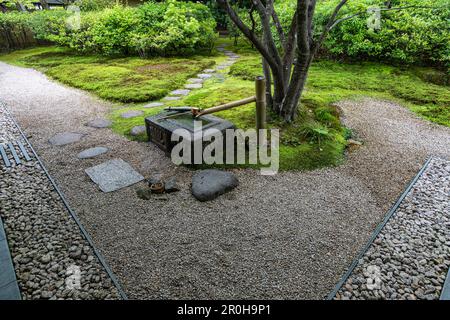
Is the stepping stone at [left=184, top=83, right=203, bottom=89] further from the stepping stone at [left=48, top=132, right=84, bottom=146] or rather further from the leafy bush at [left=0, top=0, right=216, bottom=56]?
the leafy bush at [left=0, top=0, right=216, bottom=56]

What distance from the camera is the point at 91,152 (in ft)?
14.3

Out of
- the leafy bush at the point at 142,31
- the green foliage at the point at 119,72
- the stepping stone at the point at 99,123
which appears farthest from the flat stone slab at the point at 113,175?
the leafy bush at the point at 142,31

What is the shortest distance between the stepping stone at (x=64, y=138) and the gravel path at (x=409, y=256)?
4579 mm

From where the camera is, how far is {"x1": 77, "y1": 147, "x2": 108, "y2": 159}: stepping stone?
423 centimetres

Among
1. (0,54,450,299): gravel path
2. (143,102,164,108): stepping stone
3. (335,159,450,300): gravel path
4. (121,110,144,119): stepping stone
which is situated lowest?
(335,159,450,300): gravel path

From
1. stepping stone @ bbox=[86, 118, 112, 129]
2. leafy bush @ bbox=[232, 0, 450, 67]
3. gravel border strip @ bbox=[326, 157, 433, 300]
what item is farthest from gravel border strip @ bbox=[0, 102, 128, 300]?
leafy bush @ bbox=[232, 0, 450, 67]

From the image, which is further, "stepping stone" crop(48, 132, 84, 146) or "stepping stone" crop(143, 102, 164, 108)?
"stepping stone" crop(143, 102, 164, 108)

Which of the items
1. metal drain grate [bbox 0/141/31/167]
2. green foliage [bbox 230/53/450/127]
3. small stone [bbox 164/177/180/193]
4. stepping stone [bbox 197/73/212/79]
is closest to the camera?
small stone [bbox 164/177/180/193]

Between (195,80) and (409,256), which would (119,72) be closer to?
(195,80)

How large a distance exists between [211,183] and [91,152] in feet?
7.05

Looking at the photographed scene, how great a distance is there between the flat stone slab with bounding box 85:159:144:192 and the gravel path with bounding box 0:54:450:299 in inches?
4.1

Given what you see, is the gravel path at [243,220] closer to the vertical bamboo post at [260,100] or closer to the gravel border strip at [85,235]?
the gravel border strip at [85,235]

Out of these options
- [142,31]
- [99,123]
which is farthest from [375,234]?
[142,31]
